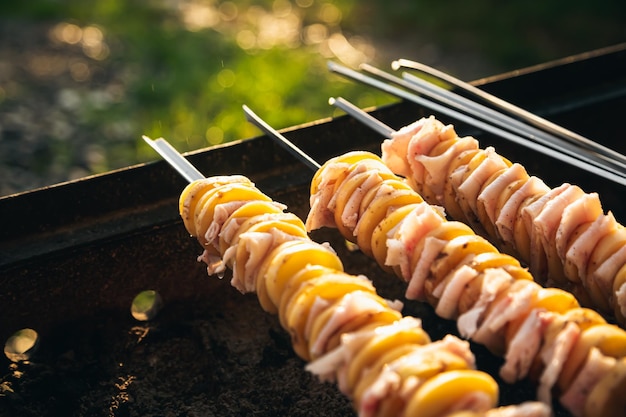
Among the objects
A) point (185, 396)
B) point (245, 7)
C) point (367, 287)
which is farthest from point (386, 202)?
point (245, 7)

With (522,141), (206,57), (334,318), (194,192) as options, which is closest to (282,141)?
(194,192)

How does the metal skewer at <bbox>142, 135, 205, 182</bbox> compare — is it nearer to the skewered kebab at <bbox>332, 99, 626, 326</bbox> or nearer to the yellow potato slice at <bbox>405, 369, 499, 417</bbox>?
the skewered kebab at <bbox>332, 99, 626, 326</bbox>

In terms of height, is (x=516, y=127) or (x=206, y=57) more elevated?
(x=516, y=127)

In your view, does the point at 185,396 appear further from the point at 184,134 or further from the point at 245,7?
the point at 245,7

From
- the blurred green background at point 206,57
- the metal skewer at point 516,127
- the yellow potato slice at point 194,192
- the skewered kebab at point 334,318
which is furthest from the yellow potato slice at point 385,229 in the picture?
the blurred green background at point 206,57

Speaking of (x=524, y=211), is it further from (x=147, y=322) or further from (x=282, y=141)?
(x=147, y=322)

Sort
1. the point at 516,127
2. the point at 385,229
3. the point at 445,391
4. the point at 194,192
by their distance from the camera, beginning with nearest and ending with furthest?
1. the point at 445,391
2. the point at 385,229
3. the point at 194,192
4. the point at 516,127

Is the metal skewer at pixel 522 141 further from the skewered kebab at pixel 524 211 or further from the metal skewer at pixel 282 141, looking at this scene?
the metal skewer at pixel 282 141
